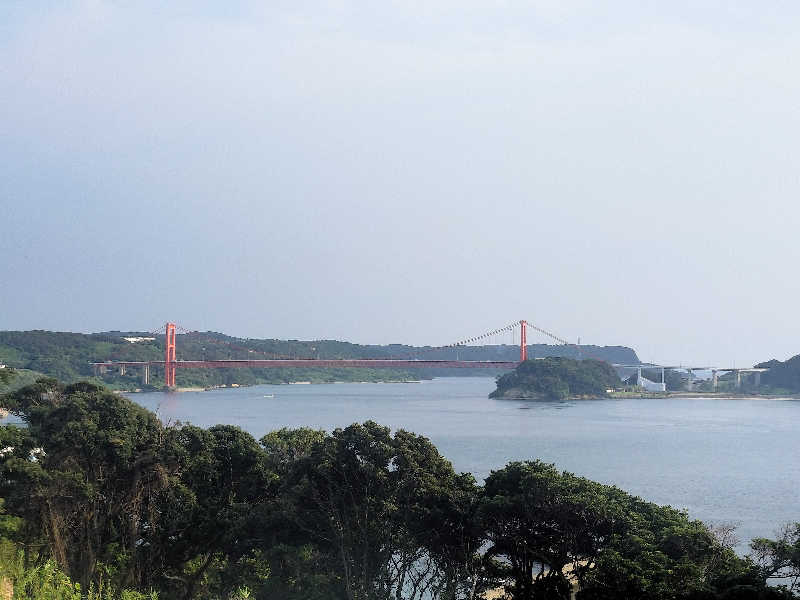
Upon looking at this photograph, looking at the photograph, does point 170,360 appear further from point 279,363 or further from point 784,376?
point 784,376

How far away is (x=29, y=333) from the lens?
2271 inches

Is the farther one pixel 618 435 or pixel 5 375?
pixel 618 435

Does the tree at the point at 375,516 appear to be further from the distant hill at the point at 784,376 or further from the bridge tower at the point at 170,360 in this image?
the distant hill at the point at 784,376

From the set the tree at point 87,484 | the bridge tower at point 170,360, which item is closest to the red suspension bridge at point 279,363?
the bridge tower at point 170,360

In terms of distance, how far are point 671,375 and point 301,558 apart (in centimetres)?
5355

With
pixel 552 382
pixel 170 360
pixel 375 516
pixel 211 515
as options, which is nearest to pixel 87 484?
pixel 211 515

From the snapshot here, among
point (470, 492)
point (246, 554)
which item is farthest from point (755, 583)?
point (246, 554)

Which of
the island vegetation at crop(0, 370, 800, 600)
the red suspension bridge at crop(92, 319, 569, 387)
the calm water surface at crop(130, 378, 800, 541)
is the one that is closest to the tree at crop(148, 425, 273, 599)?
the island vegetation at crop(0, 370, 800, 600)

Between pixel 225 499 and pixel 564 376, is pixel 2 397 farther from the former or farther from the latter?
pixel 564 376

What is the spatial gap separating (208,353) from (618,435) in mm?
38012

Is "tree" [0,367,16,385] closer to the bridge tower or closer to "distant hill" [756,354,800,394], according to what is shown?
the bridge tower

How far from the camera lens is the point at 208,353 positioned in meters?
60.5

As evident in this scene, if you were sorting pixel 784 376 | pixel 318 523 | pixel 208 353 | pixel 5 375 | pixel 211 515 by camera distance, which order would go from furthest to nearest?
pixel 208 353 < pixel 784 376 < pixel 5 375 < pixel 211 515 < pixel 318 523

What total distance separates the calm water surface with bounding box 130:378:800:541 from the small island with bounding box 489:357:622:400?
3146 millimetres
